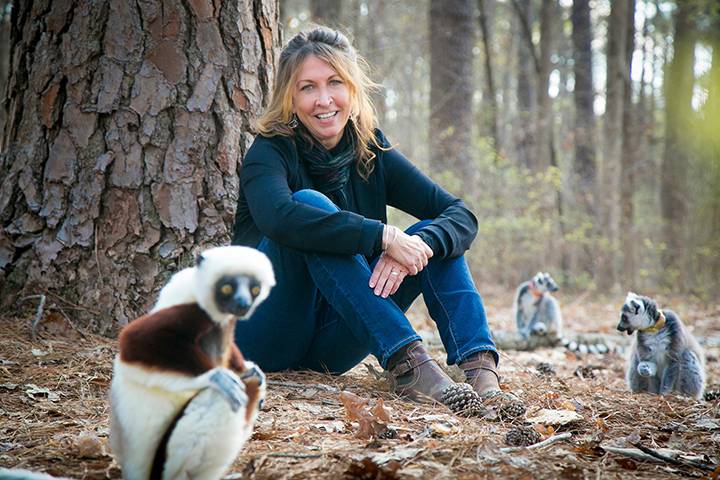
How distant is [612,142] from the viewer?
11633 mm

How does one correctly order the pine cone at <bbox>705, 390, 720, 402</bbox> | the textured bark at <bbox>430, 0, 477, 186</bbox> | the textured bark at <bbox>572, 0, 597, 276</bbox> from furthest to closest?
the textured bark at <bbox>572, 0, 597, 276</bbox>
the textured bark at <bbox>430, 0, 477, 186</bbox>
the pine cone at <bbox>705, 390, 720, 402</bbox>

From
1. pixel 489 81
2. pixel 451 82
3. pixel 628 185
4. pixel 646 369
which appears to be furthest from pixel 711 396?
pixel 489 81

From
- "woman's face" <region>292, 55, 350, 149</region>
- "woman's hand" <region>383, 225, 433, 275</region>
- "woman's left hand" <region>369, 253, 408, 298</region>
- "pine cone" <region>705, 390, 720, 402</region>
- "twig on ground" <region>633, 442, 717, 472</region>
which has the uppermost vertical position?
"woman's face" <region>292, 55, 350, 149</region>

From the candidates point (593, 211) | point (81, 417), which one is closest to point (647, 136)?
point (593, 211)

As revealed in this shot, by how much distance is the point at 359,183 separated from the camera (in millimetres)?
3566

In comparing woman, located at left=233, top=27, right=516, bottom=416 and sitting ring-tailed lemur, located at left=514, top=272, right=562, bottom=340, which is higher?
woman, located at left=233, top=27, right=516, bottom=416

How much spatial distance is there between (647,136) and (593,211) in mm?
4869

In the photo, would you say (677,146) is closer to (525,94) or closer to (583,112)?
(583,112)

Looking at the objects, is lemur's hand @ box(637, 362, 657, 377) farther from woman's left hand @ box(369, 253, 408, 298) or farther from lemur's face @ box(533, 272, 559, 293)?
lemur's face @ box(533, 272, 559, 293)

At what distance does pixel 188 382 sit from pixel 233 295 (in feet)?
0.78

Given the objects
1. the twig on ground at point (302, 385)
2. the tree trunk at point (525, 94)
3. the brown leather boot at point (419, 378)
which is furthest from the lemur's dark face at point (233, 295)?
the tree trunk at point (525, 94)

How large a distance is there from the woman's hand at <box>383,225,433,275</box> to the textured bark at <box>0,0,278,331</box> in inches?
46.8

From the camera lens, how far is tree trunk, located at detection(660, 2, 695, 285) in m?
11.6

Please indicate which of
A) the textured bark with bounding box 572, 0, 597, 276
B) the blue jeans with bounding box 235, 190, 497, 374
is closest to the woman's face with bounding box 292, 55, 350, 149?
the blue jeans with bounding box 235, 190, 497, 374
